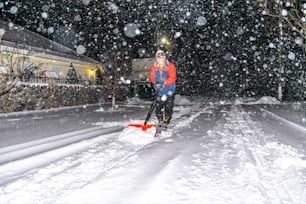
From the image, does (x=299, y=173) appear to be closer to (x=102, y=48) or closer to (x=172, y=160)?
(x=172, y=160)

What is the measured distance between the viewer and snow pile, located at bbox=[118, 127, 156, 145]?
521cm

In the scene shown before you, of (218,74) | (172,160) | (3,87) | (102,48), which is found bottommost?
(172,160)

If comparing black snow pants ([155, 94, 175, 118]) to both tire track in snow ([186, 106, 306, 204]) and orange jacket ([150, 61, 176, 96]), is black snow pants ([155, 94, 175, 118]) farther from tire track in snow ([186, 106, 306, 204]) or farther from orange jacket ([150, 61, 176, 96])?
tire track in snow ([186, 106, 306, 204])

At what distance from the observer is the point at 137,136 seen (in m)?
5.34

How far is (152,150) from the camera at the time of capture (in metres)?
4.54

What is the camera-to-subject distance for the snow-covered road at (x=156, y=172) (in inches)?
103

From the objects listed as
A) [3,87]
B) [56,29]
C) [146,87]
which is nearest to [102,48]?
[56,29]

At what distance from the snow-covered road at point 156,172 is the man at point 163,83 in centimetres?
146

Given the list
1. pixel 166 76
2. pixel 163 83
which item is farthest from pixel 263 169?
pixel 166 76

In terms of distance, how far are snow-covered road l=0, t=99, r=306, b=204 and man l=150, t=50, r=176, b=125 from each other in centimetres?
146

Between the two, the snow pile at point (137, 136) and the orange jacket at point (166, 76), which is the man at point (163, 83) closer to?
the orange jacket at point (166, 76)

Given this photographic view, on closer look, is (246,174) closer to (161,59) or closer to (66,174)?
(66,174)

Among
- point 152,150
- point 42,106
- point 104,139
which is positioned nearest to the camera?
point 152,150

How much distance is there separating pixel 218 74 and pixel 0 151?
41804 millimetres
